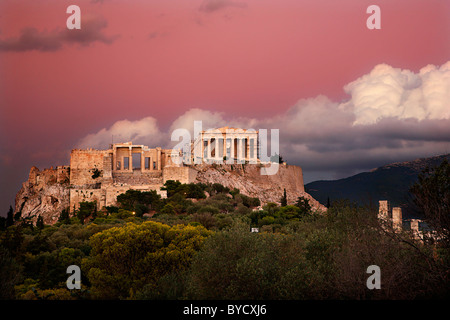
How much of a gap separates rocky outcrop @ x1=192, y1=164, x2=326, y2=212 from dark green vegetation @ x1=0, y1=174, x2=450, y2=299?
26552 mm

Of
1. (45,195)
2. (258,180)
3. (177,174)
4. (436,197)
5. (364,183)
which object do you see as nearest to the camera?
(436,197)

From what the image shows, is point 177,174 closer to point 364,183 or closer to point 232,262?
point 232,262

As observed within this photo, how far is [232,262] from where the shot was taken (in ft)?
56.2

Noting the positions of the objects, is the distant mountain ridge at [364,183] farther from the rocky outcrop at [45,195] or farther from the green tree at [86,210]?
the rocky outcrop at [45,195]

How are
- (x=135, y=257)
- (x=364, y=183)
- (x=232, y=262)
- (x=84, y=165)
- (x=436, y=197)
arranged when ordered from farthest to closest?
(x=364, y=183) → (x=84, y=165) → (x=135, y=257) → (x=232, y=262) → (x=436, y=197)

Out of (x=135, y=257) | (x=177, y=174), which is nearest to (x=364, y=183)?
(x=177, y=174)

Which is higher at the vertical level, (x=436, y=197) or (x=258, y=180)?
(x=258, y=180)

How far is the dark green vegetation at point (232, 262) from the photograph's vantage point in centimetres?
1519

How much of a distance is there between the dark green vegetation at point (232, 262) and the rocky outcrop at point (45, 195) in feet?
58.9

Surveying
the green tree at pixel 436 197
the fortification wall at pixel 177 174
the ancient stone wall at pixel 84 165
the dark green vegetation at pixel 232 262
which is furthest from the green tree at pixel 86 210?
the green tree at pixel 436 197

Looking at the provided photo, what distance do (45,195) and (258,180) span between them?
26098mm

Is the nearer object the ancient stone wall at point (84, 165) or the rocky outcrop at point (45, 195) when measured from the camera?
the rocky outcrop at point (45, 195)

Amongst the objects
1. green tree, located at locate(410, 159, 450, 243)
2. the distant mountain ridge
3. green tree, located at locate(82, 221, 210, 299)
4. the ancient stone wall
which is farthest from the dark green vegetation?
the distant mountain ridge
